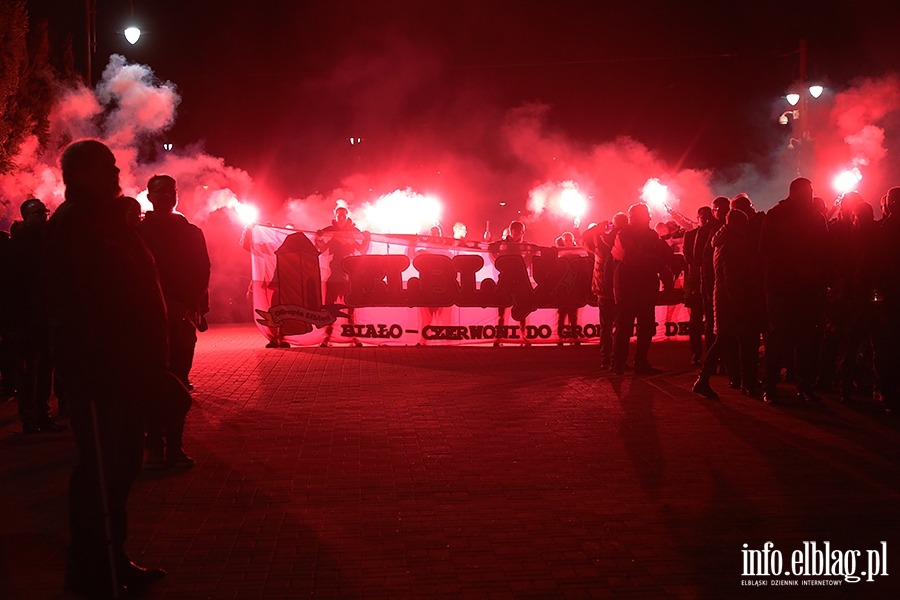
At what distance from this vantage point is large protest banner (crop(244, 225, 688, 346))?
49.1ft

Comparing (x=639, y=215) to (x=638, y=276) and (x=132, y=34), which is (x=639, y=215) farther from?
(x=132, y=34)

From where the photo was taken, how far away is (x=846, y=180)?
24.8m

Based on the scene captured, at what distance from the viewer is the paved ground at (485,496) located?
166 inches

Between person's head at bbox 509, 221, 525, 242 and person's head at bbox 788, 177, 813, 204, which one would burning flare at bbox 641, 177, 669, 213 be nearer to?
person's head at bbox 509, 221, 525, 242

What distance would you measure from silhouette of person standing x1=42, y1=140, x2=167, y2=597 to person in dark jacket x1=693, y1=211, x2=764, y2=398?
258 inches

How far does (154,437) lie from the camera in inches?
251

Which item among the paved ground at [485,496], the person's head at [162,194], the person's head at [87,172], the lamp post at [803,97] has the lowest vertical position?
the paved ground at [485,496]

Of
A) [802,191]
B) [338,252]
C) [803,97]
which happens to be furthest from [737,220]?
[803,97]

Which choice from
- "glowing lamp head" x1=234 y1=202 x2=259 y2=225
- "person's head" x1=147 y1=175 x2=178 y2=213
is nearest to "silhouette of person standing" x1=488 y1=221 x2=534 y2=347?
"glowing lamp head" x1=234 y1=202 x2=259 y2=225

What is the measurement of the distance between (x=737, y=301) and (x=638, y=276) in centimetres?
206

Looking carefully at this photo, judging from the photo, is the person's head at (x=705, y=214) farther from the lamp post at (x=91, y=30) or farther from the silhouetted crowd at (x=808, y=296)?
the lamp post at (x=91, y=30)

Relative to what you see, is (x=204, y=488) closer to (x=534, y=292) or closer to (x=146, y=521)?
(x=146, y=521)

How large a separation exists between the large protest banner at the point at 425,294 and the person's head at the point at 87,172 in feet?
35.8

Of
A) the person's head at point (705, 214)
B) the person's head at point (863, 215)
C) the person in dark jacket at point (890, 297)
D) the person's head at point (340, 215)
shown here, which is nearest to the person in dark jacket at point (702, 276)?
the person's head at point (705, 214)
